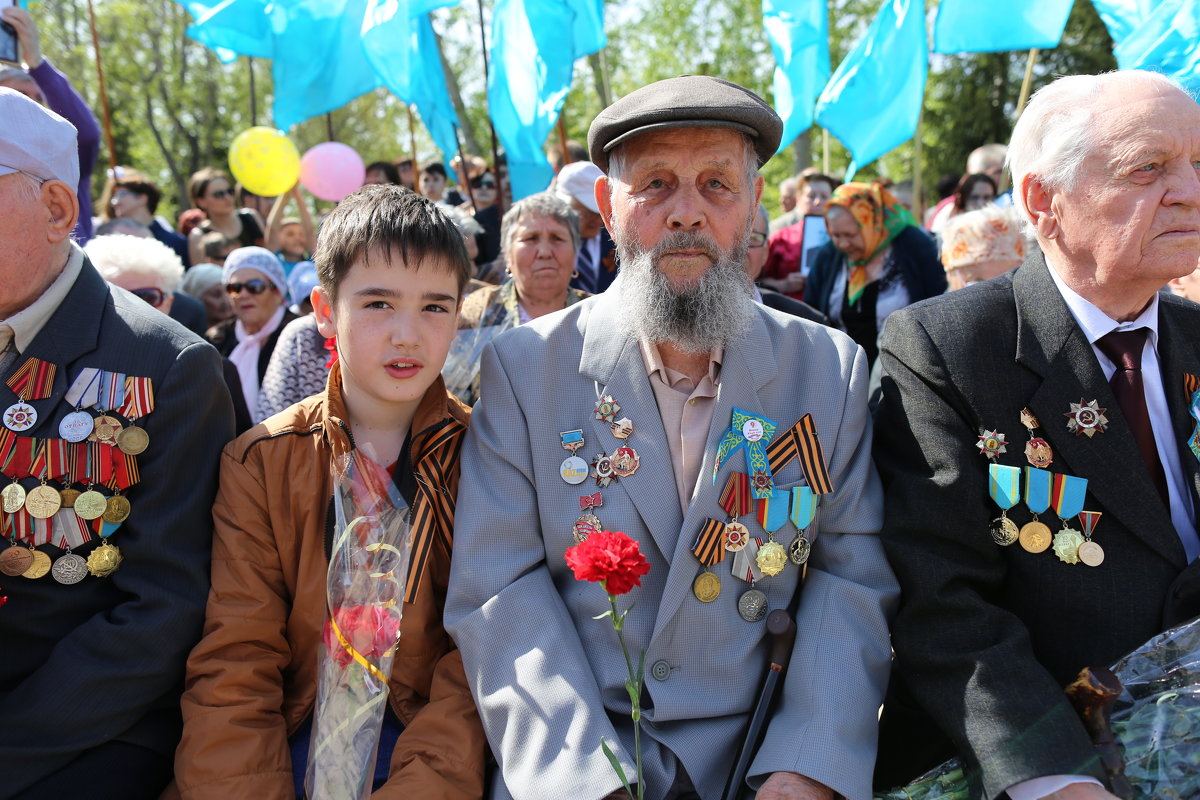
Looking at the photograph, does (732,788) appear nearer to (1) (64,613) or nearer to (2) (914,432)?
(2) (914,432)

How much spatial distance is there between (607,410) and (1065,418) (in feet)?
3.75

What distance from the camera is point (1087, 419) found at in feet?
7.98

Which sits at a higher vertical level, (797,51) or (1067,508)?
(797,51)

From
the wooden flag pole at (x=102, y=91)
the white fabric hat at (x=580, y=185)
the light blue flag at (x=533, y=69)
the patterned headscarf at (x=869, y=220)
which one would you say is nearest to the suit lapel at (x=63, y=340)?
the white fabric hat at (x=580, y=185)

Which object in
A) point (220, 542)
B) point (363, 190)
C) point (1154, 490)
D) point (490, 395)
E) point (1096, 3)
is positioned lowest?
point (220, 542)

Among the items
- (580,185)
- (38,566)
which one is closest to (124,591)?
(38,566)

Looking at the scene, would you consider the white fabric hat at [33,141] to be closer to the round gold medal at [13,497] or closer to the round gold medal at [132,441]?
the round gold medal at [132,441]

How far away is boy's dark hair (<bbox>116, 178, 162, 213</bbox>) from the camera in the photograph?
7879 millimetres

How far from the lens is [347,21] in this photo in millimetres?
7406

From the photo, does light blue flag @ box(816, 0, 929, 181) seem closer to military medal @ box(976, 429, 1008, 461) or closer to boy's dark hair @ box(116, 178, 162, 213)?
military medal @ box(976, 429, 1008, 461)

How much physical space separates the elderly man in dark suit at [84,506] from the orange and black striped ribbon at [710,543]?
1.28 metres

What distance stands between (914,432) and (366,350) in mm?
1434

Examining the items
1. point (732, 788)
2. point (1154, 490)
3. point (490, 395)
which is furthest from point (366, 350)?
point (1154, 490)

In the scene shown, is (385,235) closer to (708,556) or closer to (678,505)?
(678,505)
